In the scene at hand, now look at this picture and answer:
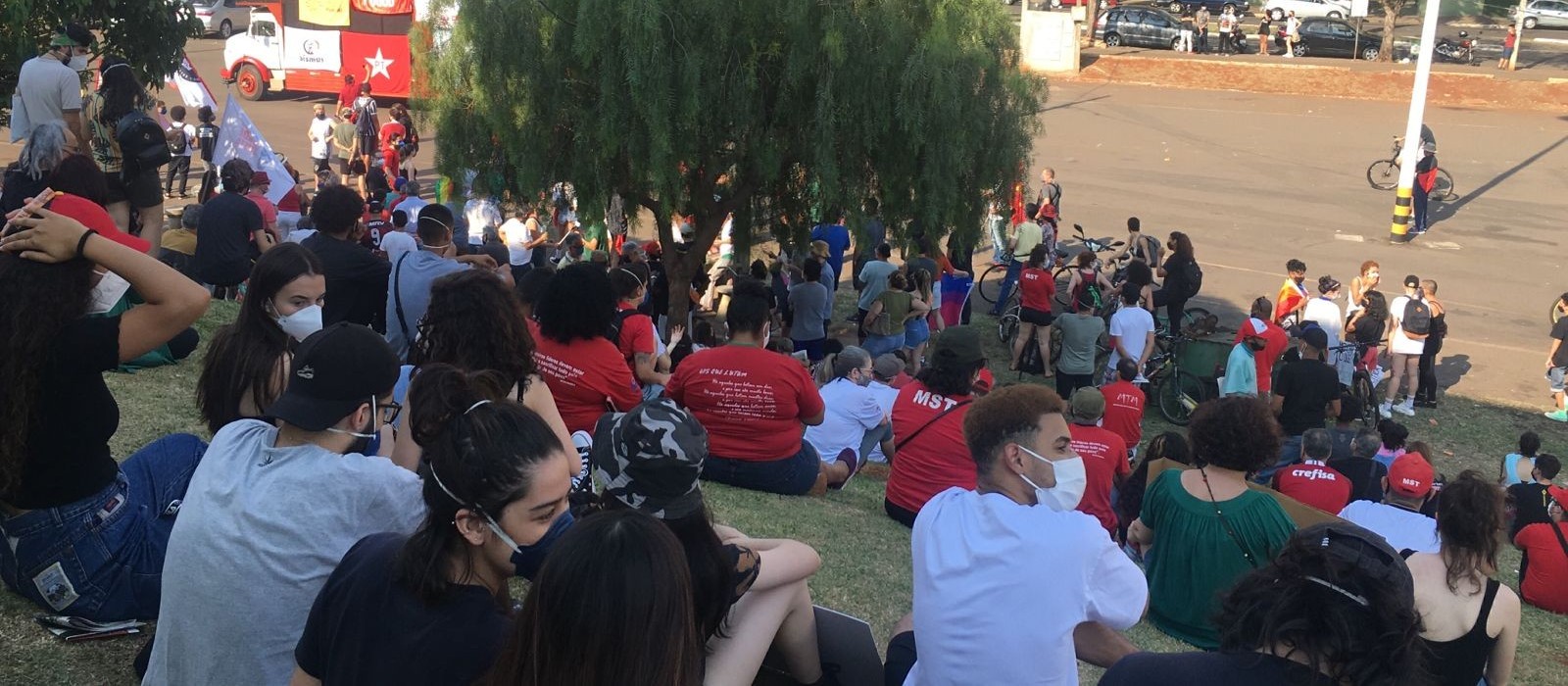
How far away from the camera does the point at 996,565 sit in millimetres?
3637

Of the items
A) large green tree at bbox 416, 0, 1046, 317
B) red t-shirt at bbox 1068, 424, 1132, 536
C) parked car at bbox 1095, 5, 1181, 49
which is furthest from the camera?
parked car at bbox 1095, 5, 1181, 49

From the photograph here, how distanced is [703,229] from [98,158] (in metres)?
5.13

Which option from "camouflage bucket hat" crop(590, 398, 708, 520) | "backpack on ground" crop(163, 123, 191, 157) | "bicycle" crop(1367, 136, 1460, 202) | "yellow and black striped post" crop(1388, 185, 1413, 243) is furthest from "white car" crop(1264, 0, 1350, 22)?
"camouflage bucket hat" crop(590, 398, 708, 520)

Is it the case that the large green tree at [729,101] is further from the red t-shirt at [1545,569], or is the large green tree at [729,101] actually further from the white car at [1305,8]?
the white car at [1305,8]

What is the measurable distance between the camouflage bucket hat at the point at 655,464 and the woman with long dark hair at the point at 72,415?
1572 millimetres

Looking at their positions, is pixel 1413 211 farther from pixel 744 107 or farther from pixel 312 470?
pixel 312 470

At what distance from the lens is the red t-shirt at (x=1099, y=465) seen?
762 cm

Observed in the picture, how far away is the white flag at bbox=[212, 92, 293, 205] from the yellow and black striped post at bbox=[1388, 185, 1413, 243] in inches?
705

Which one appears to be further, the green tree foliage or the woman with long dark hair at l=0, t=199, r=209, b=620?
the green tree foliage

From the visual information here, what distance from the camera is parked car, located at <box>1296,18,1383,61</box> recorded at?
40.8 metres

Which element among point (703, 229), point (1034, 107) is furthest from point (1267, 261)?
point (703, 229)

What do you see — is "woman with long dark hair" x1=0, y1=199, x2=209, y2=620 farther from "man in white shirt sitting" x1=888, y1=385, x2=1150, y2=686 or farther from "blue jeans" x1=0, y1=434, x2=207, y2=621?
"man in white shirt sitting" x1=888, y1=385, x2=1150, y2=686

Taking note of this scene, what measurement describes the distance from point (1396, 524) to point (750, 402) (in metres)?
3.63

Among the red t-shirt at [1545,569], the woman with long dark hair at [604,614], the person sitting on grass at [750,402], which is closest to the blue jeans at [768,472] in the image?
the person sitting on grass at [750,402]
